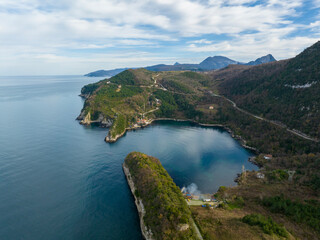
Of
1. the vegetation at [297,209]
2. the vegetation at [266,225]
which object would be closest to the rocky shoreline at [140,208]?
the vegetation at [266,225]

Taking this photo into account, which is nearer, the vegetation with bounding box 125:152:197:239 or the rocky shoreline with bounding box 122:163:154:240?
the vegetation with bounding box 125:152:197:239

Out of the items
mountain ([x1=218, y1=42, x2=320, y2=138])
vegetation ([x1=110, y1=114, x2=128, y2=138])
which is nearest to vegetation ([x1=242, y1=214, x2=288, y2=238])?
mountain ([x1=218, y1=42, x2=320, y2=138])

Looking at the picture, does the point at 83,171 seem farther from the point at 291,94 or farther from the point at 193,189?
the point at 291,94

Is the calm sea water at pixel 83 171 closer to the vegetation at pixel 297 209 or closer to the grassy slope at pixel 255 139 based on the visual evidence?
the grassy slope at pixel 255 139

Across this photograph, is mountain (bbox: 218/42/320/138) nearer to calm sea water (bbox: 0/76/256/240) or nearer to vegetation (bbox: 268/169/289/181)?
calm sea water (bbox: 0/76/256/240)

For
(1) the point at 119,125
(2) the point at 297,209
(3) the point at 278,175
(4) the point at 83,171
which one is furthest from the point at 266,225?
(1) the point at 119,125

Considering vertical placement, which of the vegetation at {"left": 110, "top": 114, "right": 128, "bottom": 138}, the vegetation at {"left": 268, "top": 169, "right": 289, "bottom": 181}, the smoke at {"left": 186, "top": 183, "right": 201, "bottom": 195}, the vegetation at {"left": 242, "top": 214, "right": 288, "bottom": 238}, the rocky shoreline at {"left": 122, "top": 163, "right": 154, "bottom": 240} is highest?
the vegetation at {"left": 110, "top": 114, "right": 128, "bottom": 138}
